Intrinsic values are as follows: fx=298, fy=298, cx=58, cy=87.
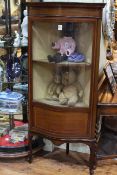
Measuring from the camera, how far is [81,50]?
2.42 meters

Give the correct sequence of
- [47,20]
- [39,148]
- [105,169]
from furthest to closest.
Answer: [39,148] < [105,169] < [47,20]

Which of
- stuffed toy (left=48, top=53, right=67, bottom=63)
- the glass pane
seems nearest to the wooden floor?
the glass pane

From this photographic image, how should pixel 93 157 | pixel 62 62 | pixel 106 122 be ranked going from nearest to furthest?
pixel 62 62 → pixel 93 157 → pixel 106 122

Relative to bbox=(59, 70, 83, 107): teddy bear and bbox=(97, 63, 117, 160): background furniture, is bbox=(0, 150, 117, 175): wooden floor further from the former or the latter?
bbox=(59, 70, 83, 107): teddy bear

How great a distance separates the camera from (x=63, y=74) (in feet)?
8.12

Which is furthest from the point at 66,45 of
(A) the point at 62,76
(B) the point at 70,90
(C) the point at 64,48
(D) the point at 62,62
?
(B) the point at 70,90

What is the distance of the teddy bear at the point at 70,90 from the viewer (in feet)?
8.07

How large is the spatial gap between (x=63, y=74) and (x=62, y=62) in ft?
0.39

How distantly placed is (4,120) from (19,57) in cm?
84

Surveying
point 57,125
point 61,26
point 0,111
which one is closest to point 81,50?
point 61,26

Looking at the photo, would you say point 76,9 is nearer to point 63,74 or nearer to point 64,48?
point 64,48

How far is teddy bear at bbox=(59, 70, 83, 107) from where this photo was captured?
246cm

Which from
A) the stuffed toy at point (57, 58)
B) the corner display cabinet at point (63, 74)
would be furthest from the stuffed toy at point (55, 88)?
the stuffed toy at point (57, 58)

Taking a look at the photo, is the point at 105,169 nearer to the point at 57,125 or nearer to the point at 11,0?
the point at 57,125
